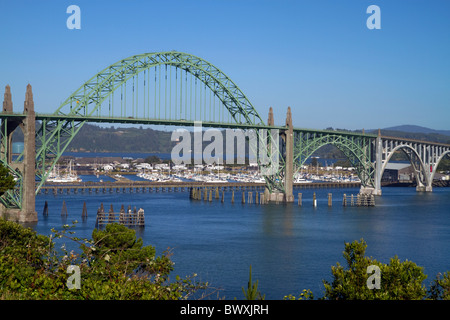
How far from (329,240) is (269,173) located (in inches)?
1360

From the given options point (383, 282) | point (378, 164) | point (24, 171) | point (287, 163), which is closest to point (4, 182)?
point (24, 171)

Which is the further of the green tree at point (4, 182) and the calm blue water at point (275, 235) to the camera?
the green tree at point (4, 182)

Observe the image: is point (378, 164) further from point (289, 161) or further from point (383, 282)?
point (383, 282)

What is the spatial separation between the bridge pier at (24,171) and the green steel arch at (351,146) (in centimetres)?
4539

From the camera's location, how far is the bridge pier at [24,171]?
58375 millimetres

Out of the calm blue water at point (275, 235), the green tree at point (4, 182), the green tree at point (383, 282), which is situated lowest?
the calm blue water at point (275, 235)

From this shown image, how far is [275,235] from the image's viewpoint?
59.1 m

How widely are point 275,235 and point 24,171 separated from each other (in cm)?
2308

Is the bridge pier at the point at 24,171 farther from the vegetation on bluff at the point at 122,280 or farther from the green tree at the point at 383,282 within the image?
the green tree at the point at 383,282

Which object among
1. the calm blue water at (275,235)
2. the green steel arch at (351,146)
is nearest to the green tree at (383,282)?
the calm blue water at (275,235)

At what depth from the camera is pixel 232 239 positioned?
5659 centimetres

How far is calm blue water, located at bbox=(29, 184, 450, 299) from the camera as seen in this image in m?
41.1
